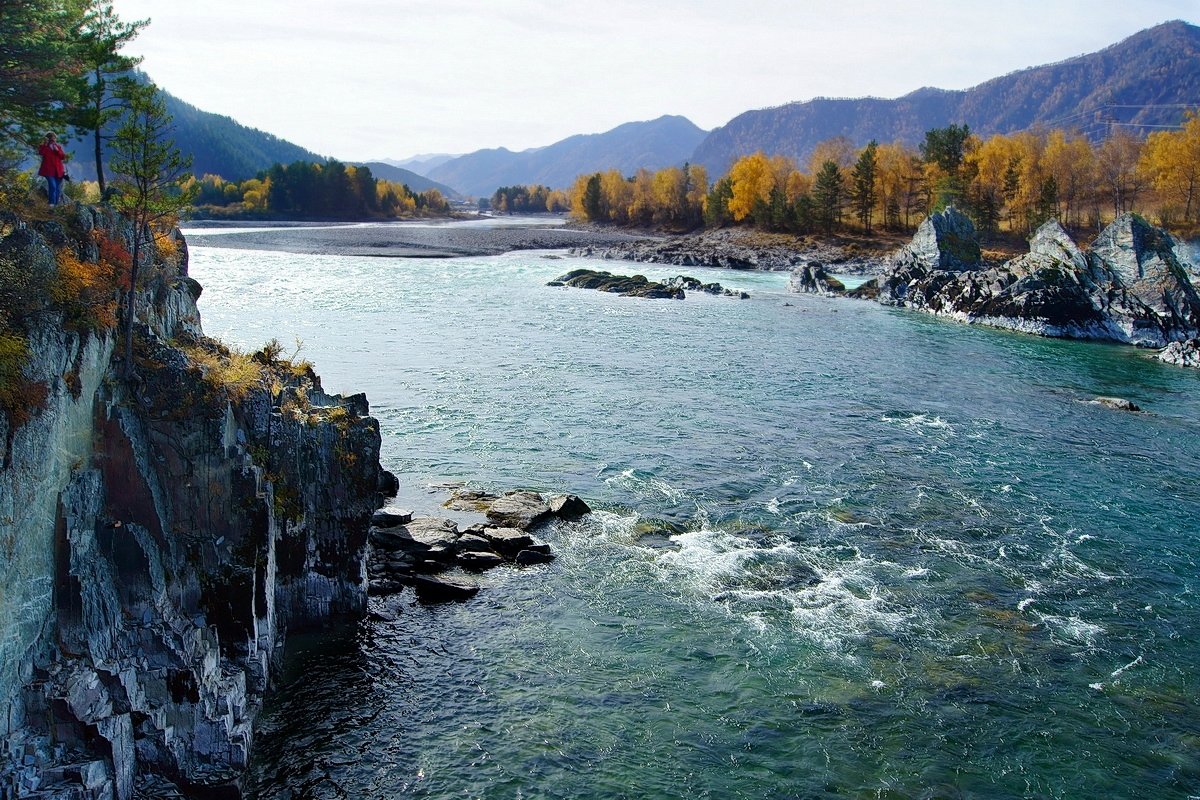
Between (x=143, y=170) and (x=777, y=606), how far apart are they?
883 inches

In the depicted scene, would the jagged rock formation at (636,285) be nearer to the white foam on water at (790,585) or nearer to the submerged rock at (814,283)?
the submerged rock at (814,283)

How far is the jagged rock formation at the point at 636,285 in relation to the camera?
99312mm

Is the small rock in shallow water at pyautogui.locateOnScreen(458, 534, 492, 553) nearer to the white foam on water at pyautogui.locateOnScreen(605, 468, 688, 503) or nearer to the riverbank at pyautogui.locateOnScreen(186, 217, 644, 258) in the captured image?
the white foam on water at pyautogui.locateOnScreen(605, 468, 688, 503)

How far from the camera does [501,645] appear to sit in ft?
77.3

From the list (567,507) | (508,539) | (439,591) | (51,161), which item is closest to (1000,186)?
(567,507)

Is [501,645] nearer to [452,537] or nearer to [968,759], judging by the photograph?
[452,537]

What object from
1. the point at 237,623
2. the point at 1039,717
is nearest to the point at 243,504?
the point at 237,623

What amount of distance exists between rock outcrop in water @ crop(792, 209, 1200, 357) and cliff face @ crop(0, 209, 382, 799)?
79970 millimetres

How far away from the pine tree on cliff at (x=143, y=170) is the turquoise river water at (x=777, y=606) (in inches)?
501

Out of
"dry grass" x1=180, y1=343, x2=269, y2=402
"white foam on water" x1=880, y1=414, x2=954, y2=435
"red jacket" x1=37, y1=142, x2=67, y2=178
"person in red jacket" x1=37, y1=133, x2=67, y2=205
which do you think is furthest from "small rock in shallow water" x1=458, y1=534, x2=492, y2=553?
"white foam on water" x1=880, y1=414, x2=954, y2=435

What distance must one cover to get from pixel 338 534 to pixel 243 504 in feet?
15.4

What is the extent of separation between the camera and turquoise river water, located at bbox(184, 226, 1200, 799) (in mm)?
19062

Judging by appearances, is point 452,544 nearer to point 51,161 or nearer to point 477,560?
point 477,560

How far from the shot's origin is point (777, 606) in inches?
1022
